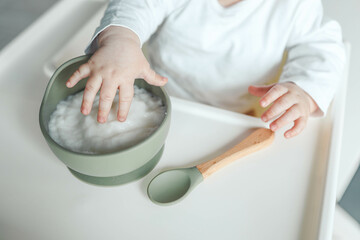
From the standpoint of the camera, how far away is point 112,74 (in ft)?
1.38

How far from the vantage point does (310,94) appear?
21.1 inches

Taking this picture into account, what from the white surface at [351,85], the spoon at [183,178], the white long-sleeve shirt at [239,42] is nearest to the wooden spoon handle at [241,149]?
the spoon at [183,178]

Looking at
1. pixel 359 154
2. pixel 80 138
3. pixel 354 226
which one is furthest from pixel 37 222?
pixel 359 154

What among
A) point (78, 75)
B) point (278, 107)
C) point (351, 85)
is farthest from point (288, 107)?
point (351, 85)

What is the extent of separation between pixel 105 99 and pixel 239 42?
34 cm

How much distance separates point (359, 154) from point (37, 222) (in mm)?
796

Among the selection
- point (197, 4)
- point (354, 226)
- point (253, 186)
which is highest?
point (197, 4)

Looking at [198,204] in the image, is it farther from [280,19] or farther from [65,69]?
[280,19]

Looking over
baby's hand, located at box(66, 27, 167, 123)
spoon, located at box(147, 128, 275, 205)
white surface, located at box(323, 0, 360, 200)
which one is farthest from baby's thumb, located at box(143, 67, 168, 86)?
white surface, located at box(323, 0, 360, 200)

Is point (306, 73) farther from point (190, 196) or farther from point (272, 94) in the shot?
point (190, 196)

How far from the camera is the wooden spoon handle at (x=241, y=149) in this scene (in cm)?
45

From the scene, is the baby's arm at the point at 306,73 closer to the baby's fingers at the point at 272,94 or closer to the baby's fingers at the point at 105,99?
the baby's fingers at the point at 272,94

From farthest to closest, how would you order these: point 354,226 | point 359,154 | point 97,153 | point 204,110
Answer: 1. point 359,154
2. point 354,226
3. point 204,110
4. point 97,153

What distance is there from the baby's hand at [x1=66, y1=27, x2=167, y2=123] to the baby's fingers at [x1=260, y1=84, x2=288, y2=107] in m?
0.16
